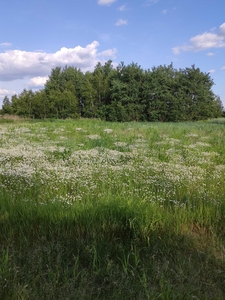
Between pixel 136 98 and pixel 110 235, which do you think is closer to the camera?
pixel 110 235

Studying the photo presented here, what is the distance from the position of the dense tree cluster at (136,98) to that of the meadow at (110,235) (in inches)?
1740

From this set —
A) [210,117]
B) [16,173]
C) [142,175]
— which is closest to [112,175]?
[142,175]

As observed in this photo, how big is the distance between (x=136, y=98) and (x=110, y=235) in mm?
48199

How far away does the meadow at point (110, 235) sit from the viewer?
224cm

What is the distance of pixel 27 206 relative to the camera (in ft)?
12.0

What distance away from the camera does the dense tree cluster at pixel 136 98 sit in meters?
49.5

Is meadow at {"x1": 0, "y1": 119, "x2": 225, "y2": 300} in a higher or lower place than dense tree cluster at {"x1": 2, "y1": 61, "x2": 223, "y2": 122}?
lower

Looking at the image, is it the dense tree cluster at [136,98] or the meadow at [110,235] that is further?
the dense tree cluster at [136,98]

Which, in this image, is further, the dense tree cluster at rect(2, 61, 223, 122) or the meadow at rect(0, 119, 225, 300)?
the dense tree cluster at rect(2, 61, 223, 122)

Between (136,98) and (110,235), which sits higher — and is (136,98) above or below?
above

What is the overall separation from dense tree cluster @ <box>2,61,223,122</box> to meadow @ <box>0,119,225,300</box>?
1740 inches

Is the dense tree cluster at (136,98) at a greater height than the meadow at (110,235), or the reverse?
the dense tree cluster at (136,98)

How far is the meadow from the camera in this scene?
224 cm

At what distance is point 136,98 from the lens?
49750 mm
